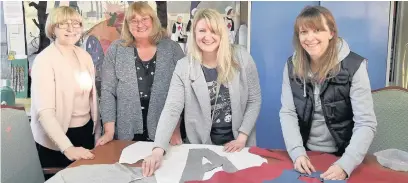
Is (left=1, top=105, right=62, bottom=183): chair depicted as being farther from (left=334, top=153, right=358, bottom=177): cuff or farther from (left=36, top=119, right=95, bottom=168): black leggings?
(left=334, top=153, right=358, bottom=177): cuff

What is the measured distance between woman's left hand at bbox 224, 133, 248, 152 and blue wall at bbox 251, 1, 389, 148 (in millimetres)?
1230

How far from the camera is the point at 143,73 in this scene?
7.13 ft

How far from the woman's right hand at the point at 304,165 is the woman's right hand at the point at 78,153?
87cm

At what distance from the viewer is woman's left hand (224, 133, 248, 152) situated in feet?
5.79

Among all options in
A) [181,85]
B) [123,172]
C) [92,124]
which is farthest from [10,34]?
[123,172]

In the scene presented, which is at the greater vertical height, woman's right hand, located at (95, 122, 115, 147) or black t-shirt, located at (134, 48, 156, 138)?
black t-shirt, located at (134, 48, 156, 138)

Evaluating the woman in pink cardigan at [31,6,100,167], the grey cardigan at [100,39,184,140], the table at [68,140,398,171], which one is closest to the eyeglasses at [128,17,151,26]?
the grey cardigan at [100,39,184,140]

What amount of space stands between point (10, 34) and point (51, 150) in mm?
1978

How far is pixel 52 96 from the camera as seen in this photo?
73.7 inches

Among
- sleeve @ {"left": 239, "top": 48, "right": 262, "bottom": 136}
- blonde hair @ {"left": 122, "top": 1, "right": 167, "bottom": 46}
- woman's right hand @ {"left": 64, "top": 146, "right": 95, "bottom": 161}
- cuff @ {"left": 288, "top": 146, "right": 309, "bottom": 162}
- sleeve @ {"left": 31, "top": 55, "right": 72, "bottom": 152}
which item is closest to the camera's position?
cuff @ {"left": 288, "top": 146, "right": 309, "bottom": 162}

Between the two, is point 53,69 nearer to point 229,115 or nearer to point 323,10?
point 229,115

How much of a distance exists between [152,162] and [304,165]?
1.97ft

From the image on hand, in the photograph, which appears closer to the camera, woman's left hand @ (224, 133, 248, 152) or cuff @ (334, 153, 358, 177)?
cuff @ (334, 153, 358, 177)

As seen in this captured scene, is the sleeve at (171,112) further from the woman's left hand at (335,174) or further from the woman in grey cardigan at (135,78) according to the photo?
the woman's left hand at (335,174)
